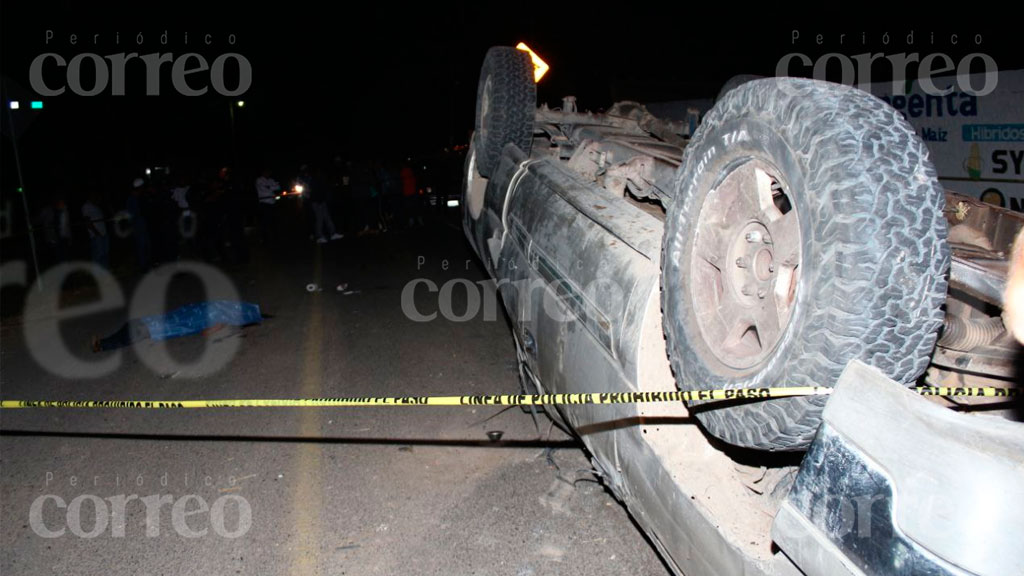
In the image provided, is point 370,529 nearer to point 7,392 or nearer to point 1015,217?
point 1015,217

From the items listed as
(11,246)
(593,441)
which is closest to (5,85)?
(11,246)

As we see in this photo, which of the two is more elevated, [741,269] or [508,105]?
[508,105]

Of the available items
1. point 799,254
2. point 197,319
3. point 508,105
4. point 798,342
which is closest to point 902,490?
point 798,342

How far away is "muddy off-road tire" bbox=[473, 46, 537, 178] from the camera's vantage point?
16.3 ft

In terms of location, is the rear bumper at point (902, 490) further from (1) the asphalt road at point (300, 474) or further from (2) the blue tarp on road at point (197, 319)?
(2) the blue tarp on road at point (197, 319)

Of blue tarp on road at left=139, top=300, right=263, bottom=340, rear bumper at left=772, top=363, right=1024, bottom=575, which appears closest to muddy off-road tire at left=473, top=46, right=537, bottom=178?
blue tarp on road at left=139, top=300, right=263, bottom=340

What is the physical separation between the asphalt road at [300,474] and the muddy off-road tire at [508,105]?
190cm

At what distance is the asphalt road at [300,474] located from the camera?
314 centimetres

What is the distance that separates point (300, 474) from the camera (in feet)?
12.7

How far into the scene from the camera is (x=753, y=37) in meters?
22.3

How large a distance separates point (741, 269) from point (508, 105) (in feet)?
10.8

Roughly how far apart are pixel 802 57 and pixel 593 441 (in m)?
16.0

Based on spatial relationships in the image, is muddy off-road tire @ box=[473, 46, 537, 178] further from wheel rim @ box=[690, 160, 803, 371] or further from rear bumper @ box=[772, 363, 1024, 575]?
rear bumper @ box=[772, 363, 1024, 575]

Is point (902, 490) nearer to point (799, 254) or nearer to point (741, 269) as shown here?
point (799, 254)
